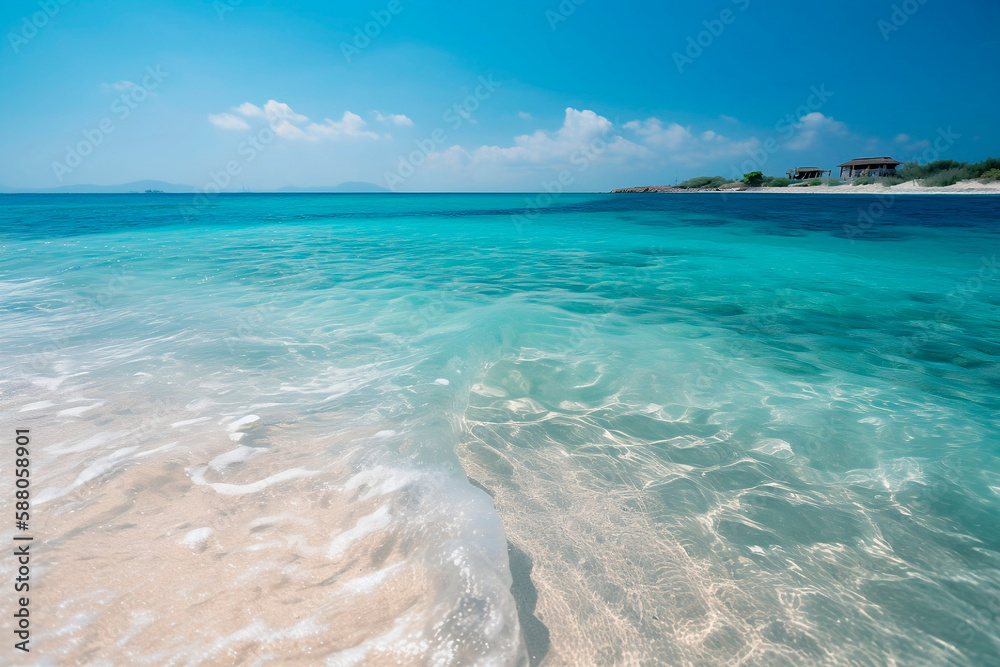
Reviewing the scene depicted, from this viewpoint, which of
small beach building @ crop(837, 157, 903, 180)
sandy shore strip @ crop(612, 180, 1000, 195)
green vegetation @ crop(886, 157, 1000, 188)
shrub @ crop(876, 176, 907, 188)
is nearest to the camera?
sandy shore strip @ crop(612, 180, 1000, 195)

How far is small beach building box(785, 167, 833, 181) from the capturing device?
11781 centimetres

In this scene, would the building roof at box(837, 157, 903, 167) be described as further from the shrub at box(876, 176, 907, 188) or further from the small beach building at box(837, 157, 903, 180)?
the shrub at box(876, 176, 907, 188)

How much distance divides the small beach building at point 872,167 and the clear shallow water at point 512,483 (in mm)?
116778

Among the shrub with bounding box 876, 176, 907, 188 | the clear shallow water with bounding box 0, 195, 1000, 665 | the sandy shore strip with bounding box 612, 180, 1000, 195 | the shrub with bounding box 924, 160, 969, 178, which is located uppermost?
the shrub with bounding box 924, 160, 969, 178

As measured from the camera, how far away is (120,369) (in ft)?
21.1

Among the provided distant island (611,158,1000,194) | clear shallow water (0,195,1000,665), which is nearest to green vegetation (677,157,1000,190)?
distant island (611,158,1000,194)

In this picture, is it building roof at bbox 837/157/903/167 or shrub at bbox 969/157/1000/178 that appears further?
building roof at bbox 837/157/903/167

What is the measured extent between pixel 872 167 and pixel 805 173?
76.4ft

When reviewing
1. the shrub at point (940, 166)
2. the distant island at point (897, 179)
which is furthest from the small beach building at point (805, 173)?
the shrub at point (940, 166)

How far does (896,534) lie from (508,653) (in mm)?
3513

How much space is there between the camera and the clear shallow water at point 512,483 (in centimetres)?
265

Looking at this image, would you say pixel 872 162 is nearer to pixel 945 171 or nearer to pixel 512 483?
pixel 945 171

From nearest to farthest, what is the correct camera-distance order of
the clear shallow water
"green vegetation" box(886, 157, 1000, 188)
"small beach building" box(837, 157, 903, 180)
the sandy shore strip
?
1. the clear shallow water
2. the sandy shore strip
3. "green vegetation" box(886, 157, 1000, 188)
4. "small beach building" box(837, 157, 903, 180)

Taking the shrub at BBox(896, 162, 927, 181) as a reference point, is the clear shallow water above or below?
below
